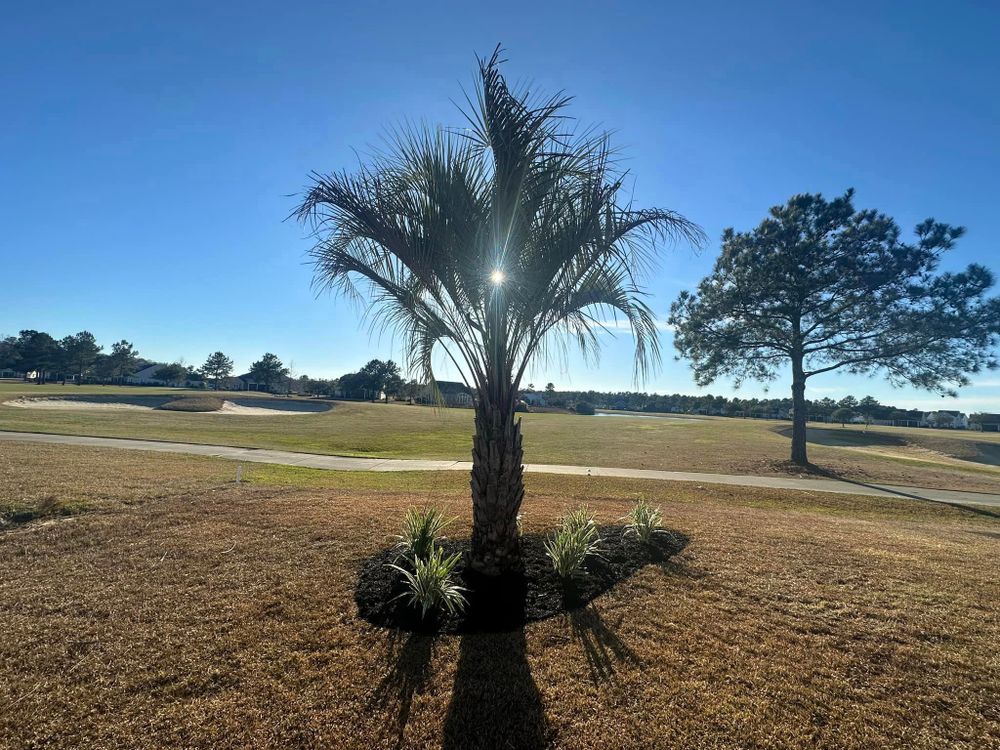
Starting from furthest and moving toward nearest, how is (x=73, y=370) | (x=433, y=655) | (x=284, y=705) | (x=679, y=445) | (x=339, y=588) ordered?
(x=73, y=370)
(x=679, y=445)
(x=339, y=588)
(x=433, y=655)
(x=284, y=705)

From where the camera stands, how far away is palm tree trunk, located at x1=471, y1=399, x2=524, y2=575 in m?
4.88

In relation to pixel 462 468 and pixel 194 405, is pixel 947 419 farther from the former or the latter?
pixel 194 405

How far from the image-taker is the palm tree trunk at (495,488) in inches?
192

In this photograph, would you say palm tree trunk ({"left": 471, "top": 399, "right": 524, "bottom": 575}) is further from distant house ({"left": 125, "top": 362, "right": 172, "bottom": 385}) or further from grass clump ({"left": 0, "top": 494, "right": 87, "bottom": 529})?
distant house ({"left": 125, "top": 362, "right": 172, "bottom": 385})

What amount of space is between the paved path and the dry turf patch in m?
6.95

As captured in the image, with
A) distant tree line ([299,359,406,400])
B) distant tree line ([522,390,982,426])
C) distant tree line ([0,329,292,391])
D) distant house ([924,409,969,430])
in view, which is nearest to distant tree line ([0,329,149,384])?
distant tree line ([0,329,292,391])

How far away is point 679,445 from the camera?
23.0 meters

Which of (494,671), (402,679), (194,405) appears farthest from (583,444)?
(194,405)

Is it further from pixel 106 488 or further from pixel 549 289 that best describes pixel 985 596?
pixel 106 488

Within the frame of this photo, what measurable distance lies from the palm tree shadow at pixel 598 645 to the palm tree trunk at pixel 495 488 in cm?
102

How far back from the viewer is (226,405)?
131 feet

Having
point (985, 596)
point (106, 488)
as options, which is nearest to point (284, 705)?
point (985, 596)

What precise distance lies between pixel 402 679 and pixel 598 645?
63.4 inches

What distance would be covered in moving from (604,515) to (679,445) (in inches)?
655
